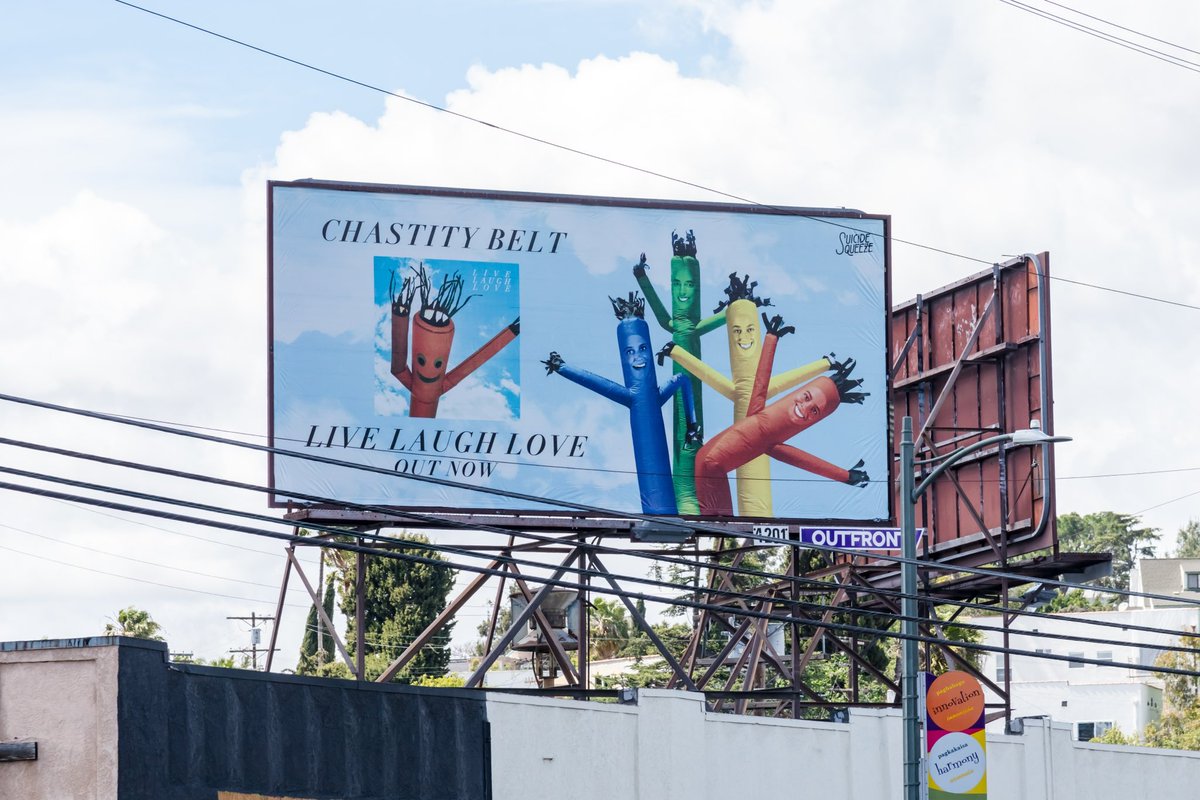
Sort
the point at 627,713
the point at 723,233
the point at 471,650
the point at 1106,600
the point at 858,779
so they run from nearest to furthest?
the point at 627,713
the point at 858,779
the point at 723,233
the point at 471,650
the point at 1106,600

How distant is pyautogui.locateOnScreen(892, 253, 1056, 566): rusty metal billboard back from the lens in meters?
31.4

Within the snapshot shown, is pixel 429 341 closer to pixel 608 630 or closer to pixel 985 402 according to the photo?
pixel 985 402

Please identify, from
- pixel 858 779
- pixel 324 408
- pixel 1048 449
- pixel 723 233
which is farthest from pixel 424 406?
pixel 1048 449

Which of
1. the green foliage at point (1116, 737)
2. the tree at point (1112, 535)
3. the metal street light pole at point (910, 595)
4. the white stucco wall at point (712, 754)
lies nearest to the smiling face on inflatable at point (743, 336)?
the white stucco wall at point (712, 754)

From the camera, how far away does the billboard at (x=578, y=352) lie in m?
28.1

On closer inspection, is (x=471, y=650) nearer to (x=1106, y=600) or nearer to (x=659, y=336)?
(x=1106, y=600)

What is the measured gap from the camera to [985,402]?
32.8m

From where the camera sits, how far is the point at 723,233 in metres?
30.2

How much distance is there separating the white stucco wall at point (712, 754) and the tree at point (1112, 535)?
123m

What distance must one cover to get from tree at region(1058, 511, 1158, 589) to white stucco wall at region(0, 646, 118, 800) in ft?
452

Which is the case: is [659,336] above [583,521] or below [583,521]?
above

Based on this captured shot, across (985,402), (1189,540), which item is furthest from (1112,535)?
(985,402)

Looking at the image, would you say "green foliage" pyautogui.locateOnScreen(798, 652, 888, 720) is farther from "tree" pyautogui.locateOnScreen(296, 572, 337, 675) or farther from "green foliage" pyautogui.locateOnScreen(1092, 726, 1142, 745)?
"tree" pyautogui.locateOnScreen(296, 572, 337, 675)

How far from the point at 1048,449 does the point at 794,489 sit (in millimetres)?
4836
